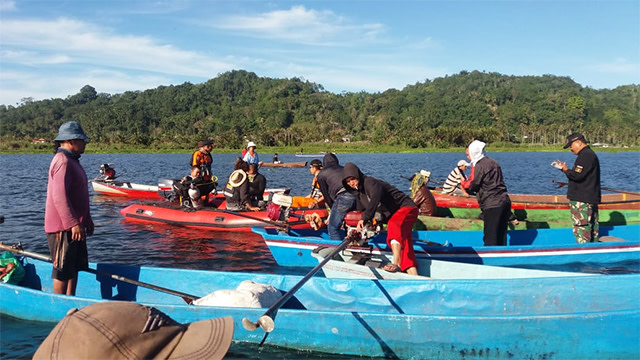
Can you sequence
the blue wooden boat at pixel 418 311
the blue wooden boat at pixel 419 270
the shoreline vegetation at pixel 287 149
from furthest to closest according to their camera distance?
1. the shoreline vegetation at pixel 287 149
2. the blue wooden boat at pixel 419 270
3. the blue wooden boat at pixel 418 311

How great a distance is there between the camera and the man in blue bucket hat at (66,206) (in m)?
5.48

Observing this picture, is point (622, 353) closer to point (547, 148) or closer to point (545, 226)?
point (545, 226)

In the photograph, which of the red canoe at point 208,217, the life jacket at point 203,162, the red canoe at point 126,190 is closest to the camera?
the red canoe at point 208,217

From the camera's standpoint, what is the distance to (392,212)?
7.09 metres

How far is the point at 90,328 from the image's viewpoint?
272 cm

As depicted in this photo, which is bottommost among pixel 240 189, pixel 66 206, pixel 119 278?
pixel 119 278

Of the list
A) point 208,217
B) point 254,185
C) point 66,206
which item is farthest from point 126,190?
point 66,206

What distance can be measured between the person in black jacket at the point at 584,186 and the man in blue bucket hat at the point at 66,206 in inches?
283

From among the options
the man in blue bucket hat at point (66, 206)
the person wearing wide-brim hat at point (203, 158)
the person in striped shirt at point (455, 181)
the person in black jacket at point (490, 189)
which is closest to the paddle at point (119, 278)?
the man in blue bucket hat at point (66, 206)

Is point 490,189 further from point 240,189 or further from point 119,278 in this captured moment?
point 240,189

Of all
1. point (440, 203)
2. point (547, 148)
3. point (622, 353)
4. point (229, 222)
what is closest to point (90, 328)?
point (622, 353)

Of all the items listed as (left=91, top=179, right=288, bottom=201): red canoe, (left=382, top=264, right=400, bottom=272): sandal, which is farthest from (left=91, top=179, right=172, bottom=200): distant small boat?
(left=382, top=264, right=400, bottom=272): sandal

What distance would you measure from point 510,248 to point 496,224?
0.45m

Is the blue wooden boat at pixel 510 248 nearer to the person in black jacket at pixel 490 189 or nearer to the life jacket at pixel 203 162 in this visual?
the person in black jacket at pixel 490 189
